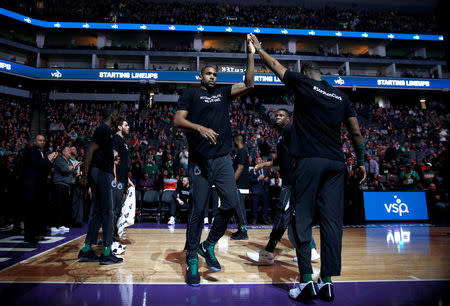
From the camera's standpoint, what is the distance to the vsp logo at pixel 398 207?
26.7 feet

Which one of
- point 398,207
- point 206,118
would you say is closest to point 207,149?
point 206,118

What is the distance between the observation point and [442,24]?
1.26 m

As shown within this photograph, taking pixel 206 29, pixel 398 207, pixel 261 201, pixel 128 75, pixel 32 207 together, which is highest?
pixel 206 29

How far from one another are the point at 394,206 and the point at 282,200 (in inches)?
250

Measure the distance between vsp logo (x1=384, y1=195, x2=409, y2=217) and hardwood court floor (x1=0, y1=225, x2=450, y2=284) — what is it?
3.02m

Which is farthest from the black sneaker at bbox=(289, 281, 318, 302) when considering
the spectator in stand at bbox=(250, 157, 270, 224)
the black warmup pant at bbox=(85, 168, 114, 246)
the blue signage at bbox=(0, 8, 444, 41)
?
the blue signage at bbox=(0, 8, 444, 41)

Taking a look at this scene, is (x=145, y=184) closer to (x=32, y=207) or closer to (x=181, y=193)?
(x=181, y=193)

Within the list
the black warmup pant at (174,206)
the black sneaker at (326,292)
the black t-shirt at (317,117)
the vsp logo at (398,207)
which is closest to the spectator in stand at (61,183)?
the black warmup pant at (174,206)

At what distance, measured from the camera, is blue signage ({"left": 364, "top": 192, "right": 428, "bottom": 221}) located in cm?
809

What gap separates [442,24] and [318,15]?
36.6 metres

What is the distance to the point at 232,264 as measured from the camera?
3404 millimetres

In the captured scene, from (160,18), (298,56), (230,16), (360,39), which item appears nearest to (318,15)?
(360,39)

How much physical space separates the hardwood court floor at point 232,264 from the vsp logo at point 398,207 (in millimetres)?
3022

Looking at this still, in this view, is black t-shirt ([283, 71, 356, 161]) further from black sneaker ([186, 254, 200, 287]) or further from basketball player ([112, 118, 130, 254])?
basketball player ([112, 118, 130, 254])
